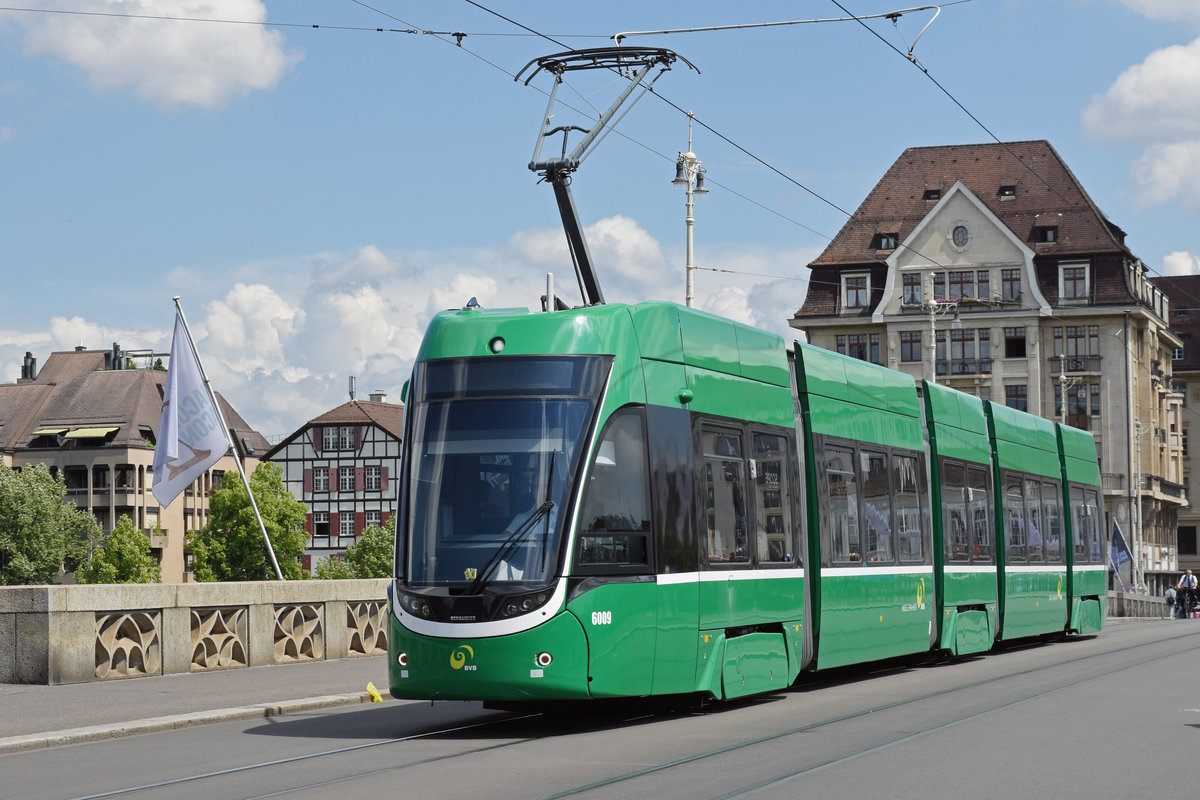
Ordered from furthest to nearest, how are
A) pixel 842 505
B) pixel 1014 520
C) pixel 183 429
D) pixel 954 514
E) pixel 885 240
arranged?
pixel 885 240 < pixel 1014 520 < pixel 183 429 < pixel 954 514 < pixel 842 505

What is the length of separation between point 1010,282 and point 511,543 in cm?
8068

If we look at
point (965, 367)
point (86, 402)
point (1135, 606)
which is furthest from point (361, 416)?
point (1135, 606)

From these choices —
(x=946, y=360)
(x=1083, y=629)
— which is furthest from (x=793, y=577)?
(x=946, y=360)

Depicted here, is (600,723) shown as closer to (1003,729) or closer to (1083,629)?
(1003,729)

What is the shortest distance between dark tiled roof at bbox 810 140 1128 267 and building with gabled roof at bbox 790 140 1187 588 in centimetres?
9

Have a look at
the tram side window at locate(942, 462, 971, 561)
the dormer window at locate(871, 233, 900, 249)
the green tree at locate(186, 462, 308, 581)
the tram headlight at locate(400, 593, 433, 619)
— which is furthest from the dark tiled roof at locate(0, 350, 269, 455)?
the tram headlight at locate(400, 593, 433, 619)

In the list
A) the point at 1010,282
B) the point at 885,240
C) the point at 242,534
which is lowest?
the point at 242,534

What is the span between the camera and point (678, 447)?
14492 mm

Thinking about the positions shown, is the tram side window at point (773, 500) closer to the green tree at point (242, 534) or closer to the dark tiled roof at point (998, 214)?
the dark tiled roof at point (998, 214)

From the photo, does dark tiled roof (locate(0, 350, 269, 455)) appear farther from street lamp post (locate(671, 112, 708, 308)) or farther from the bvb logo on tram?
the bvb logo on tram

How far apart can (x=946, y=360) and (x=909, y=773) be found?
3223 inches

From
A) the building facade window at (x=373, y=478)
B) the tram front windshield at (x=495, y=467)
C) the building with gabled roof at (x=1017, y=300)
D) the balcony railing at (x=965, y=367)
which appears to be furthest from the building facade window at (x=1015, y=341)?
the tram front windshield at (x=495, y=467)

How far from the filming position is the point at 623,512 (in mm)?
13703

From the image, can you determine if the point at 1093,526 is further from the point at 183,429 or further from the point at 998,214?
the point at 998,214
